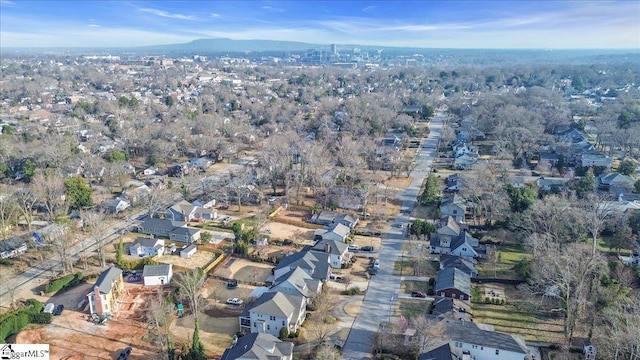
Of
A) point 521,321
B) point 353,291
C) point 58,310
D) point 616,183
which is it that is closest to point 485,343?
point 521,321

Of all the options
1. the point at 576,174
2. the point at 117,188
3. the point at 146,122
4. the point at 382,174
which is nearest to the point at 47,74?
the point at 146,122

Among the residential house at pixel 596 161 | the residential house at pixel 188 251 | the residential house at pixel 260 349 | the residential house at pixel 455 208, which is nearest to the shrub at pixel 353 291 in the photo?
the residential house at pixel 260 349

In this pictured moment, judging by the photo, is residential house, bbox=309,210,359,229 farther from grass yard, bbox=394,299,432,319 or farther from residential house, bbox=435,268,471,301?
grass yard, bbox=394,299,432,319

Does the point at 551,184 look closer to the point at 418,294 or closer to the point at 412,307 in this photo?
the point at 418,294

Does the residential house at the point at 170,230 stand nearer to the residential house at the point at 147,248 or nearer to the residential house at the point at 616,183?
the residential house at the point at 147,248

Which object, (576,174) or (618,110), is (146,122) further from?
(618,110)
